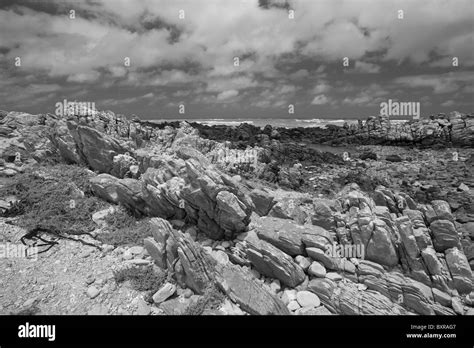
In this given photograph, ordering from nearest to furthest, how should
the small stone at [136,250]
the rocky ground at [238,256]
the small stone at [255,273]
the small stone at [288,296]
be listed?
the rocky ground at [238,256] < the small stone at [288,296] < the small stone at [255,273] < the small stone at [136,250]

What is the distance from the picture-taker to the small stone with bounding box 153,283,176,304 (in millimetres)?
6723

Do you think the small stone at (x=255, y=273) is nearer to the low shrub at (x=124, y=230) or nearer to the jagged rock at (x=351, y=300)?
the jagged rock at (x=351, y=300)

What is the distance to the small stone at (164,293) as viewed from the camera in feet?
22.1

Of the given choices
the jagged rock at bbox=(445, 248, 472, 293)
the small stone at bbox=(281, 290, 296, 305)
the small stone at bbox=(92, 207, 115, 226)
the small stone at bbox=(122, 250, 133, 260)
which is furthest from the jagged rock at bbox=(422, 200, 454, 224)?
the small stone at bbox=(92, 207, 115, 226)

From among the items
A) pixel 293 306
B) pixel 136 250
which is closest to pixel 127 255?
pixel 136 250

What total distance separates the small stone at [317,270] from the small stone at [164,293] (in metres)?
4.33

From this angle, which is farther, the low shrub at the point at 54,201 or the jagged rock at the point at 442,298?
the low shrub at the point at 54,201

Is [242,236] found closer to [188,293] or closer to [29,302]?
[188,293]

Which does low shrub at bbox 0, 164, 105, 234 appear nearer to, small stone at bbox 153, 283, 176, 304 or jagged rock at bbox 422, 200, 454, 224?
small stone at bbox 153, 283, 176, 304

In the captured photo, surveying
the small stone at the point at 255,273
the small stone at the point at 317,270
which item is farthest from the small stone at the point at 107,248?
the small stone at the point at 317,270

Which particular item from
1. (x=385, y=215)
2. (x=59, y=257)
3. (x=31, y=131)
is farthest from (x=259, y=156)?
(x=31, y=131)

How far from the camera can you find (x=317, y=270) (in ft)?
25.0

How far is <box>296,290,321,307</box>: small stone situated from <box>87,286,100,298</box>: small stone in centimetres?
594

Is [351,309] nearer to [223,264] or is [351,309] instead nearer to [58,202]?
[223,264]
